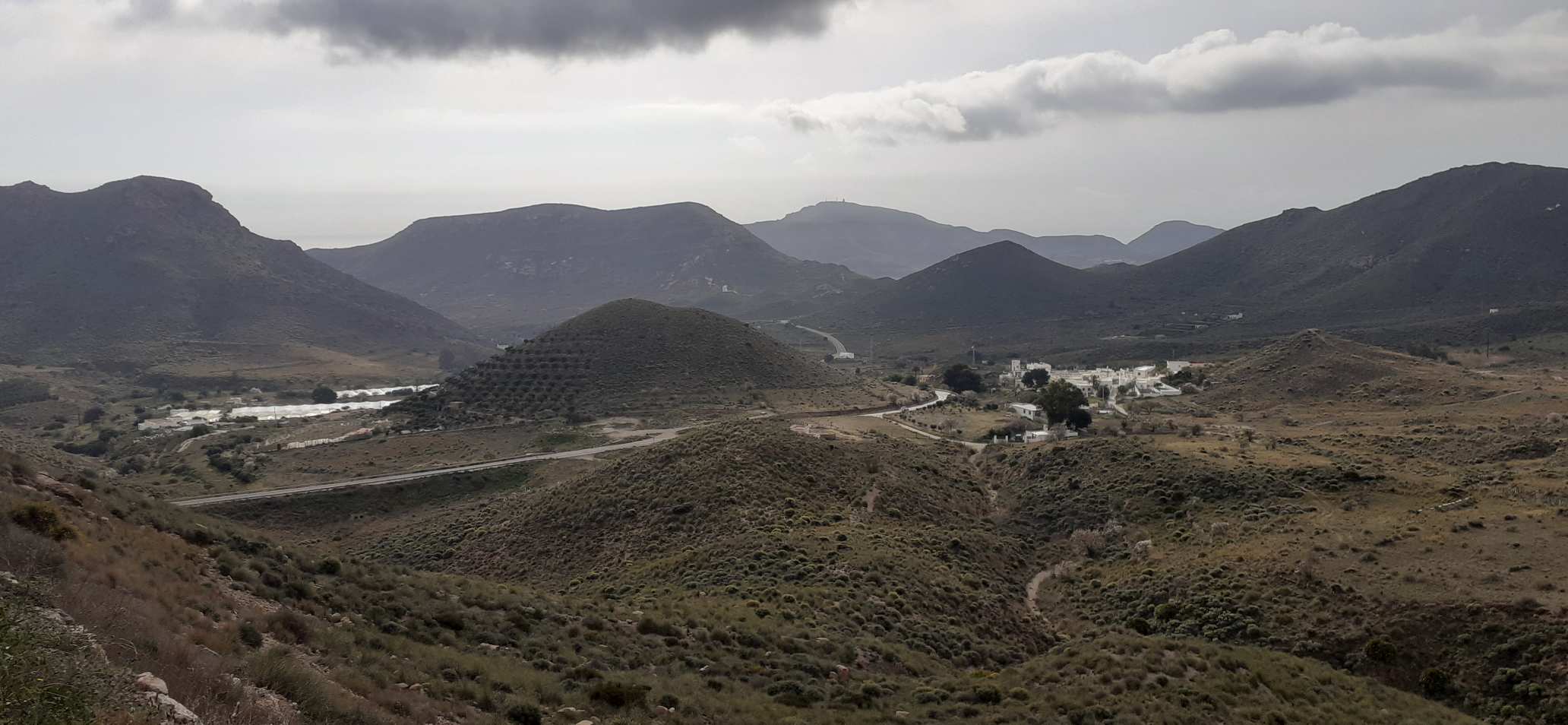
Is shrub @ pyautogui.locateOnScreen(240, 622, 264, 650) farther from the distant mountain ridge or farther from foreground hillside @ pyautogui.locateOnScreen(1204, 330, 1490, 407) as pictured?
the distant mountain ridge

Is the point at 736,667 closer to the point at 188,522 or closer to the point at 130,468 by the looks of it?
the point at 188,522

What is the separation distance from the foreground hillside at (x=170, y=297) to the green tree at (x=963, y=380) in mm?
98334

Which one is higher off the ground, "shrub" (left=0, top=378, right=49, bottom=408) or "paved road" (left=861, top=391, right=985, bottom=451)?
"shrub" (left=0, top=378, right=49, bottom=408)

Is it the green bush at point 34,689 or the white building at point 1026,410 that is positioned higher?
the green bush at point 34,689

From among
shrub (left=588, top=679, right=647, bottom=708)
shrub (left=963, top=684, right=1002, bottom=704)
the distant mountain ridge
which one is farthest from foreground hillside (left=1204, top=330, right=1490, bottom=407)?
the distant mountain ridge

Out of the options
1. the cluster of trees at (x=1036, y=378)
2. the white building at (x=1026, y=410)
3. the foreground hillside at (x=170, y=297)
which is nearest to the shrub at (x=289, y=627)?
the white building at (x=1026, y=410)

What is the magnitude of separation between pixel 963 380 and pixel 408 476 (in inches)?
2452

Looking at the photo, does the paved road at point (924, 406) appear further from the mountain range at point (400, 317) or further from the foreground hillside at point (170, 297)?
the foreground hillside at point (170, 297)

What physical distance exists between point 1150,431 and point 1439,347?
250 ft

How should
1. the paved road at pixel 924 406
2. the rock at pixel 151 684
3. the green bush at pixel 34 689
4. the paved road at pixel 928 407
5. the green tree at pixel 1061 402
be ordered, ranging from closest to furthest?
the green bush at pixel 34 689
the rock at pixel 151 684
the paved road at pixel 928 407
the green tree at pixel 1061 402
the paved road at pixel 924 406

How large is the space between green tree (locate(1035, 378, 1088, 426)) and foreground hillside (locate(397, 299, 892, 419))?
1966cm

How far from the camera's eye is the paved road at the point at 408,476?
47062 millimetres

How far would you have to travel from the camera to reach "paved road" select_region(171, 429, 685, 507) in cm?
4706

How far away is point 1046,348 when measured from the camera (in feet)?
493
